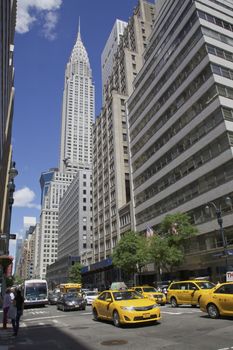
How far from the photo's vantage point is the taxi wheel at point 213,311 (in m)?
14.8

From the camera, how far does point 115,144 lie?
257 feet

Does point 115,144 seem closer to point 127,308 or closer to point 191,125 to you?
point 191,125

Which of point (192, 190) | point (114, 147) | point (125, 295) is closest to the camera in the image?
point (125, 295)

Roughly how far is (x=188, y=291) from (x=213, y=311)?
22.5ft

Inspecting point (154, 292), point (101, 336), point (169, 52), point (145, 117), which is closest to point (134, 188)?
point (145, 117)

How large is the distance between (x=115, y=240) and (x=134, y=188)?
17.0m

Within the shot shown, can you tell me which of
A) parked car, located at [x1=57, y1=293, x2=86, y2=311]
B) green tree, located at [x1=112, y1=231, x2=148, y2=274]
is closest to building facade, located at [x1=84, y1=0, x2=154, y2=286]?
green tree, located at [x1=112, y1=231, x2=148, y2=274]

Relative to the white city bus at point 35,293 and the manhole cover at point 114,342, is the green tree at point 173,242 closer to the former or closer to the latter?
the white city bus at point 35,293

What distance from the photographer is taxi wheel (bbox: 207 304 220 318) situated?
584 inches

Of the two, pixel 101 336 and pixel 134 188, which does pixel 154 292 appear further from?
pixel 134 188

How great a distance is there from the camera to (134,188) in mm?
63250

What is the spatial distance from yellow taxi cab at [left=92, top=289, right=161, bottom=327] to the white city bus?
23.6 metres

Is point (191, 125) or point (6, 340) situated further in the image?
point (191, 125)

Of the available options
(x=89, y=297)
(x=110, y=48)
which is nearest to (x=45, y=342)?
(x=89, y=297)
